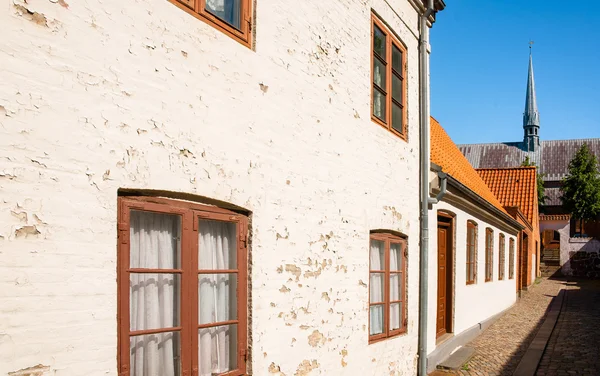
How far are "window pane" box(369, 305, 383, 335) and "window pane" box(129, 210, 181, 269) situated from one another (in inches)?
140

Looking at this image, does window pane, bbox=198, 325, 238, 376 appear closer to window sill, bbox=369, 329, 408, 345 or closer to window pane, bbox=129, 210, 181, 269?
window pane, bbox=129, 210, 181, 269

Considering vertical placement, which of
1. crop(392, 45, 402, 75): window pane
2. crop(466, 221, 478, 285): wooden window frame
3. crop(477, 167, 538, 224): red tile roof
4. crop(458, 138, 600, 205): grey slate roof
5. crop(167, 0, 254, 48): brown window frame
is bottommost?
crop(466, 221, 478, 285): wooden window frame

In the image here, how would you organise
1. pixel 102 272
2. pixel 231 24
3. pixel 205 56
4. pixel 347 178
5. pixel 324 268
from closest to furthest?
pixel 102 272, pixel 205 56, pixel 231 24, pixel 324 268, pixel 347 178

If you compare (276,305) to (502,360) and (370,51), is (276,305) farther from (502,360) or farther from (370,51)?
(502,360)

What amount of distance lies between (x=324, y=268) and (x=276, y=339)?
3.41 feet

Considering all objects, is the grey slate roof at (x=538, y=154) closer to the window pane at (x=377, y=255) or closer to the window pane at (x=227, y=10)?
the window pane at (x=377, y=255)

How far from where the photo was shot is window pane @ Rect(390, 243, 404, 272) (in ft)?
24.5

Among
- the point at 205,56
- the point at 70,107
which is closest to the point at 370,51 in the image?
the point at 205,56

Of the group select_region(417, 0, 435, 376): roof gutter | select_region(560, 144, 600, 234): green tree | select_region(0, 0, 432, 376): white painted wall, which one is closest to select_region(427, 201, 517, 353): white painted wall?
select_region(417, 0, 435, 376): roof gutter

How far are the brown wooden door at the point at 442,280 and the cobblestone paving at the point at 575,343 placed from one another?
5.75ft

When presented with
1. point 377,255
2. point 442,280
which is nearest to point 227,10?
point 377,255

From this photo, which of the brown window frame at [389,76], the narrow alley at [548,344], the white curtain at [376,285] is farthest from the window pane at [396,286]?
the brown window frame at [389,76]

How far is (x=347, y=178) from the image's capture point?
606cm

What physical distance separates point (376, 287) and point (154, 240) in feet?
12.7
